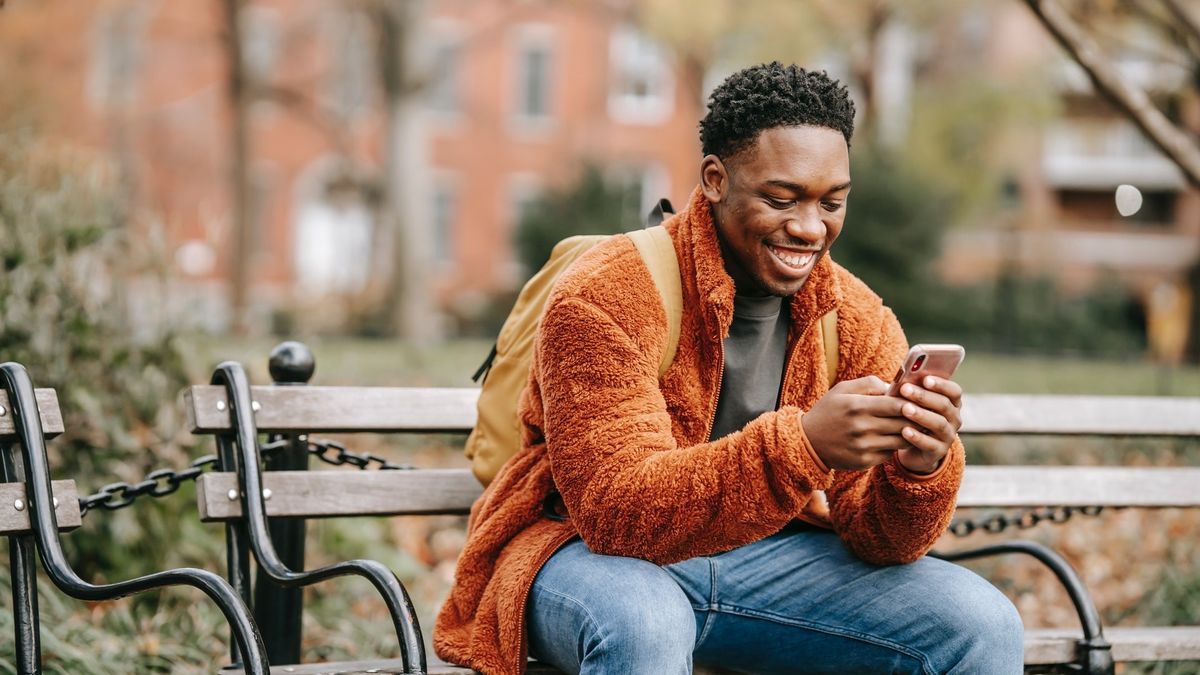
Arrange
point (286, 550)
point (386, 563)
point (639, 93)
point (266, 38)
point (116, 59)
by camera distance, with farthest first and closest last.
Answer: point (639, 93) → point (266, 38) → point (116, 59) → point (386, 563) → point (286, 550)

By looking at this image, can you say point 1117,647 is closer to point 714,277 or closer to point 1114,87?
point 714,277

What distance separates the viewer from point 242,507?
2.96 meters

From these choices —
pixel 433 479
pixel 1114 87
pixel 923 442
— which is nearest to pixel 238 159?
pixel 1114 87

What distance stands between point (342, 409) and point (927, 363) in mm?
1502

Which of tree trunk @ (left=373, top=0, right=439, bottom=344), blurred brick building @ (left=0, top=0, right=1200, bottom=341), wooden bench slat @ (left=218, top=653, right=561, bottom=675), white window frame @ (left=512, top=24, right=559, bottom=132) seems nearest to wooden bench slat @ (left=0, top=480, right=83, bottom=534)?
wooden bench slat @ (left=218, top=653, right=561, bottom=675)

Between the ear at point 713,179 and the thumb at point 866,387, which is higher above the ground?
the ear at point 713,179

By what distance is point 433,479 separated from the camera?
10.6 feet

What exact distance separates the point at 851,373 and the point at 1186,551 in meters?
3.37

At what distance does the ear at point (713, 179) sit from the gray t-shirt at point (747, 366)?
0.21 metres

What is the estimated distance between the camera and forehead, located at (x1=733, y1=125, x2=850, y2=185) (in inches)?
97.5

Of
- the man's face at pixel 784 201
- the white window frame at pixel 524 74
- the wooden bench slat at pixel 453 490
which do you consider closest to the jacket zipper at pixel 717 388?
the man's face at pixel 784 201

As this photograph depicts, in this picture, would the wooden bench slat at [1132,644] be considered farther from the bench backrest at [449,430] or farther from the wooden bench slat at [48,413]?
the wooden bench slat at [48,413]

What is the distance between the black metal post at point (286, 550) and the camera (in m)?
3.23

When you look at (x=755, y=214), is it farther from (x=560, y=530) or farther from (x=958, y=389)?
(x=560, y=530)
